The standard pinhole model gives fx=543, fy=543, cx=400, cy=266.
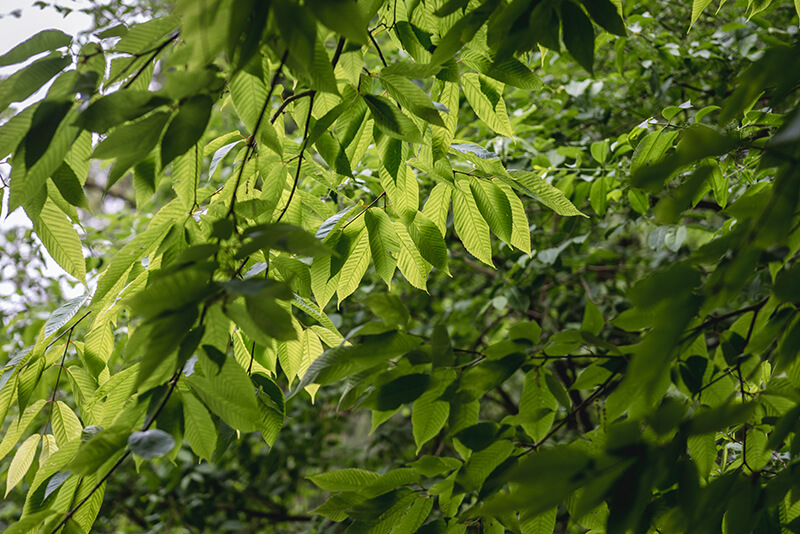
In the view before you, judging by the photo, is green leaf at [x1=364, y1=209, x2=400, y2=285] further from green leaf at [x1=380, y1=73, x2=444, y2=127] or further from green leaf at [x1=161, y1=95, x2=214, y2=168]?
green leaf at [x1=161, y1=95, x2=214, y2=168]

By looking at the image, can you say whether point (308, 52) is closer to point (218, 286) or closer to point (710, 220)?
point (218, 286)

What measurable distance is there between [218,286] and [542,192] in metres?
0.65

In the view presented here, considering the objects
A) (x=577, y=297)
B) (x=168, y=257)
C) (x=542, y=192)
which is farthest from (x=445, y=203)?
(x=577, y=297)

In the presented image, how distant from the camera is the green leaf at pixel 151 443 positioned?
0.53 m

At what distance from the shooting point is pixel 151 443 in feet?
1.78

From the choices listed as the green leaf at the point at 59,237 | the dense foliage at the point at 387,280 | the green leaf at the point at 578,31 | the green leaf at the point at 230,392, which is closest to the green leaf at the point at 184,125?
the dense foliage at the point at 387,280

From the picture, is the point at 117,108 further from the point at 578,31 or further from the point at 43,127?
the point at 578,31

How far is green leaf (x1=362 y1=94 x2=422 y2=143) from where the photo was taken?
0.78m

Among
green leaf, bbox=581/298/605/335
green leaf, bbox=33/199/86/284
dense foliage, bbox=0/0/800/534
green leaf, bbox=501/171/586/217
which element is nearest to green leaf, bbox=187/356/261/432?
dense foliage, bbox=0/0/800/534

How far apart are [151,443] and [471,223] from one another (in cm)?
70

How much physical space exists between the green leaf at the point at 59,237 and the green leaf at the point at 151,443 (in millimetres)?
394

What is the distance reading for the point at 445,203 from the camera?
3.49 ft

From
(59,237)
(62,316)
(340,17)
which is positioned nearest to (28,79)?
(59,237)

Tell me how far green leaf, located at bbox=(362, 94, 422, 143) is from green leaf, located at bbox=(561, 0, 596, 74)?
0.76ft
